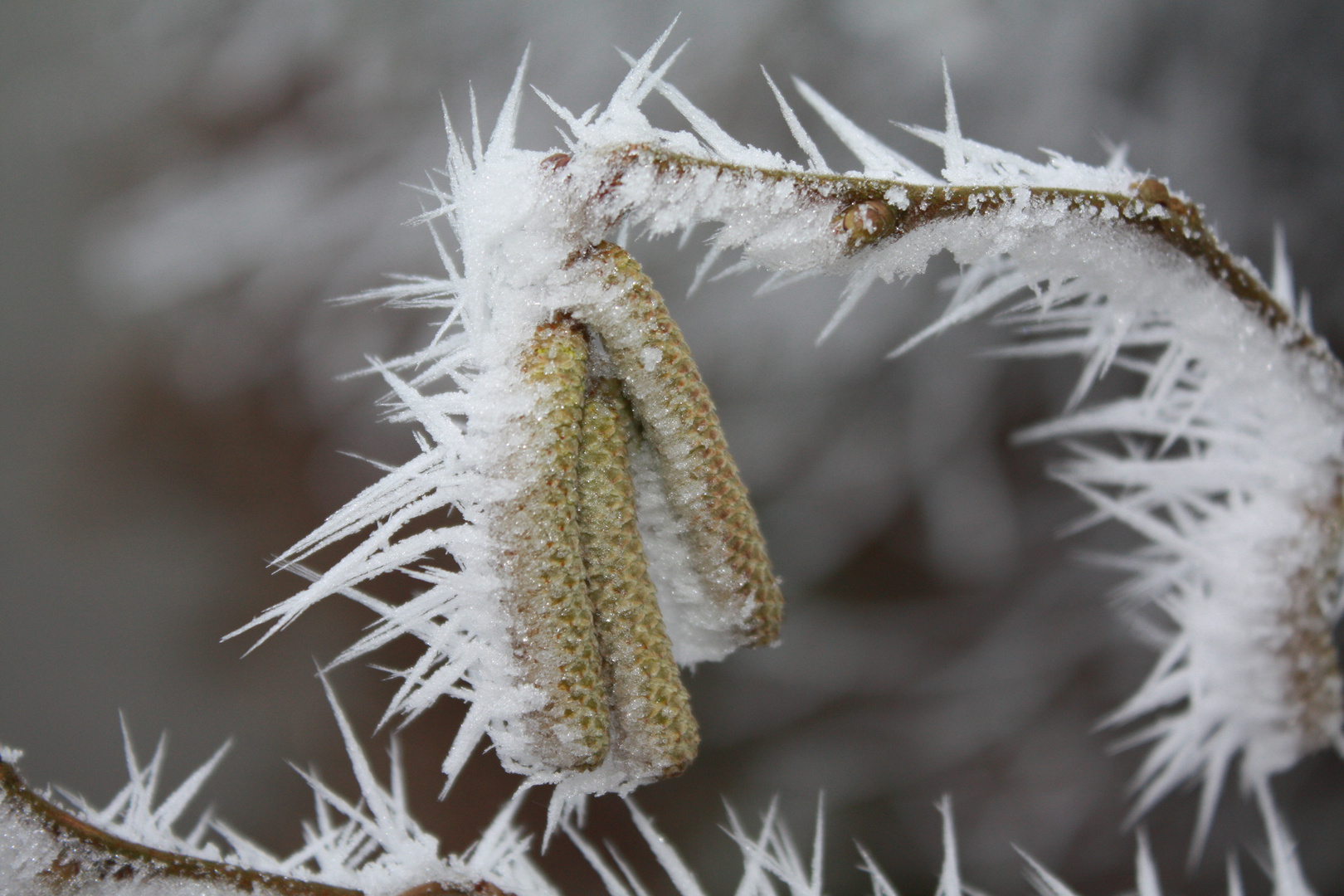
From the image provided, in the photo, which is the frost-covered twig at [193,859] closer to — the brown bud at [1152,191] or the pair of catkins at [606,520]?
the pair of catkins at [606,520]

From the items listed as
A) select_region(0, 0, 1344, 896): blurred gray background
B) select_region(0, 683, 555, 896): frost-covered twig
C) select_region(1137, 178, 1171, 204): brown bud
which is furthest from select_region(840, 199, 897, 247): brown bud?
select_region(0, 0, 1344, 896): blurred gray background

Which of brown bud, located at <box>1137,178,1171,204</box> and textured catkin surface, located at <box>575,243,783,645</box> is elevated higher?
brown bud, located at <box>1137,178,1171,204</box>

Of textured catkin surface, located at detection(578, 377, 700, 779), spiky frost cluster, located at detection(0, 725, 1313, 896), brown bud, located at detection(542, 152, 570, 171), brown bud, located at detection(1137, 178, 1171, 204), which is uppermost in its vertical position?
brown bud, located at detection(1137, 178, 1171, 204)

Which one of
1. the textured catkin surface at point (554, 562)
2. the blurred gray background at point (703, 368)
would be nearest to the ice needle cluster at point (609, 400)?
the textured catkin surface at point (554, 562)

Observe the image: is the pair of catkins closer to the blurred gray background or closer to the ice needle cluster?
the ice needle cluster

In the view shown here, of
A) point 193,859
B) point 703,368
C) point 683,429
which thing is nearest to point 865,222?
point 683,429

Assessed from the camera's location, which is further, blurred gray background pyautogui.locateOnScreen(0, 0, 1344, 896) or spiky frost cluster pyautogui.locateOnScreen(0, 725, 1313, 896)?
blurred gray background pyautogui.locateOnScreen(0, 0, 1344, 896)

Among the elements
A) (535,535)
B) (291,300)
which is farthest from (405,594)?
(535,535)

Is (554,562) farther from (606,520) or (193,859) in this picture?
(193,859)
